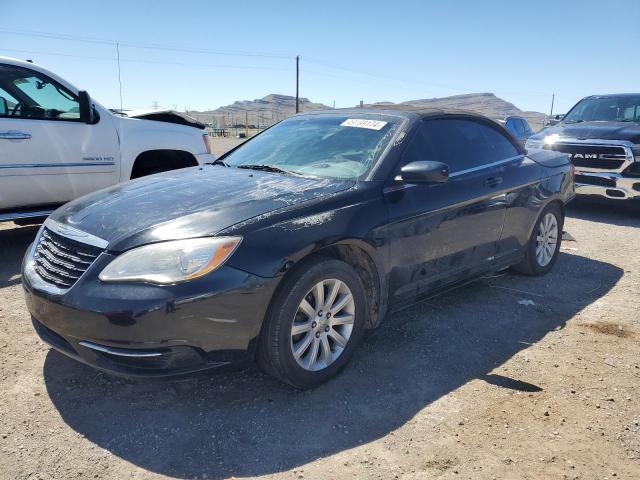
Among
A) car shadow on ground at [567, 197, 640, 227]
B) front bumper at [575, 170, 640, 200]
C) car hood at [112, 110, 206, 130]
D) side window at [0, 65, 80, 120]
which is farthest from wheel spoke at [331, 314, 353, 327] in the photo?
front bumper at [575, 170, 640, 200]

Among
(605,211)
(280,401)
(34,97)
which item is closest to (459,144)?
(280,401)

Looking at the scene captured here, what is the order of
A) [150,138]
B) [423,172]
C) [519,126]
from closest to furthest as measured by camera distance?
[423,172] < [150,138] < [519,126]

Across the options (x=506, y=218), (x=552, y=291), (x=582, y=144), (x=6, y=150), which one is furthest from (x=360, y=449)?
(x=582, y=144)

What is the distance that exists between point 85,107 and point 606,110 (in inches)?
335

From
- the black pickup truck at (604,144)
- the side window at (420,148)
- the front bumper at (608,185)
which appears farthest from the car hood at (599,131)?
the side window at (420,148)

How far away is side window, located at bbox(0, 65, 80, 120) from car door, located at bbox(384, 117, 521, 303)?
4.08 meters

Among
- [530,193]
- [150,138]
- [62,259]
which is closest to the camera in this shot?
[62,259]

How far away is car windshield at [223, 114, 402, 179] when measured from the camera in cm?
364

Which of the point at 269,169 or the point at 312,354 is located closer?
the point at 312,354

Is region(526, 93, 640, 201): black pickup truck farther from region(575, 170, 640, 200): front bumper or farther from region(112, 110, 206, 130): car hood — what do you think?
region(112, 110, 206, 130): car hood

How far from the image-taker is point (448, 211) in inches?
150

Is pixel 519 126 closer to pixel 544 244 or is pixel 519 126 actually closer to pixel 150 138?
pixel 544 244

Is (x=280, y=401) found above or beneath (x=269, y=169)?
beneath

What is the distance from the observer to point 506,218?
14.6 feet
